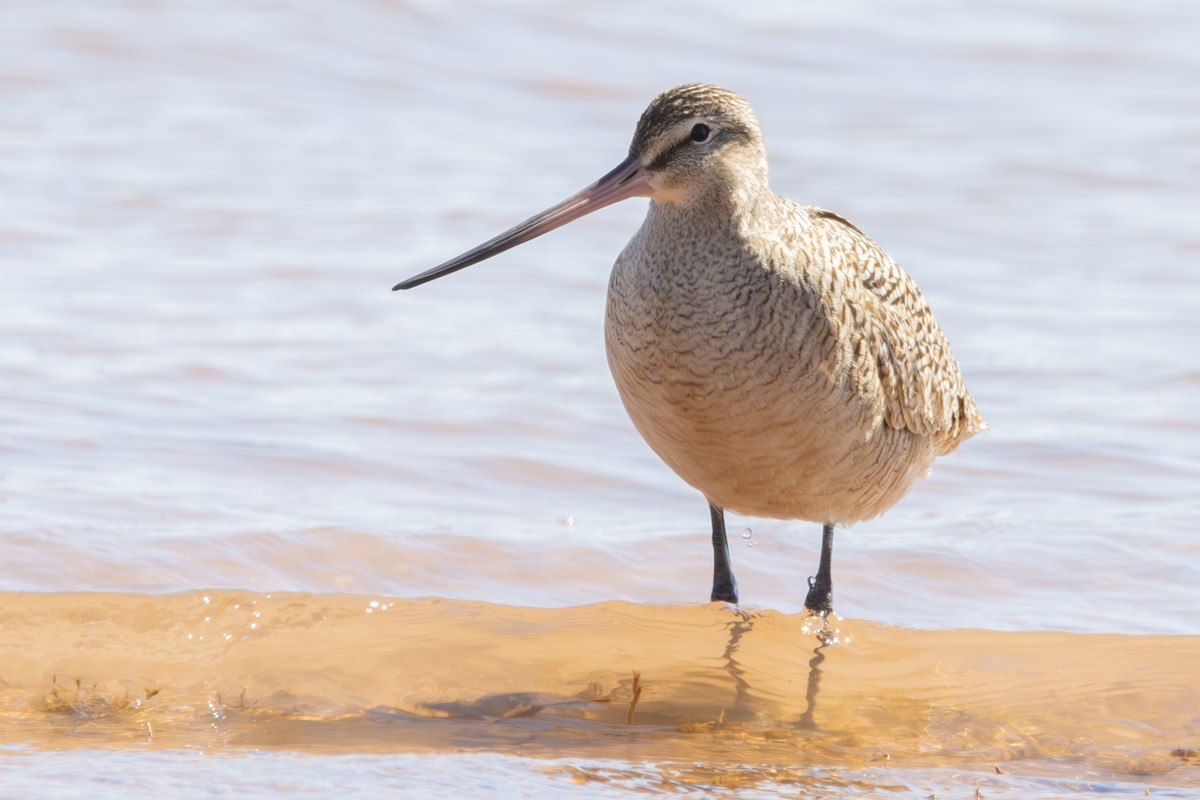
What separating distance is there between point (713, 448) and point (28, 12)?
9793mm

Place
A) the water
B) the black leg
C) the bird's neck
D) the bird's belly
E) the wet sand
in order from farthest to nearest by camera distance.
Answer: the black leg
the bird's neck
the bird's belly
the water
the wet sand

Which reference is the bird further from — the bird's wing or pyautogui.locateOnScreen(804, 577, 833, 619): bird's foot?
pyautogui.locateOnScreen(804, 577, 833, 619): bird's foot

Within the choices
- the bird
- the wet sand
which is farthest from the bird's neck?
the wet sand

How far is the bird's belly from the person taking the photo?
17.1 feet

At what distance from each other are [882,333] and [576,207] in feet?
3.37

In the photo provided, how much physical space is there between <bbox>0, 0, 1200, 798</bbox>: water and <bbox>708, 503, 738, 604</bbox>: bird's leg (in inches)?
4.4

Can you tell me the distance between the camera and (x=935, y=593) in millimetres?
6555

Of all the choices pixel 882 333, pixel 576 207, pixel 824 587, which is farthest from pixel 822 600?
pixel 576 207

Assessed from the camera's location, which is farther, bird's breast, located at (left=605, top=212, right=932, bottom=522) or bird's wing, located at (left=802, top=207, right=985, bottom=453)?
bird's wing, located at (left=802, top=207, right=985, bottom=453)

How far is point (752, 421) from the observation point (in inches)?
208

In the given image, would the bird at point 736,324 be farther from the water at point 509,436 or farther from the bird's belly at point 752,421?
the water at point 509,436

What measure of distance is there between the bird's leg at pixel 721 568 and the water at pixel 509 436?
0.11 metres

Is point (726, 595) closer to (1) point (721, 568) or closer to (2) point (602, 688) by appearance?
(1) point (721, 568)

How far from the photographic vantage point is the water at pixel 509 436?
5.01m
